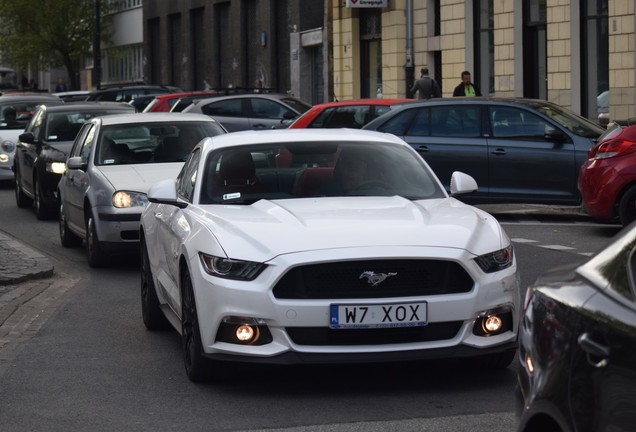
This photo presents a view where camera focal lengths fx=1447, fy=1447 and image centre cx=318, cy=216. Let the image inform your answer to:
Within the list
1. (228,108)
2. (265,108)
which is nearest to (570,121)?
(265,108)

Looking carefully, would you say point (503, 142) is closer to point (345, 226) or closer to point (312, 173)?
point (312, 173)

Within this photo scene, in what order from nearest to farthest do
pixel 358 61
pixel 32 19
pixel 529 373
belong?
pixel 529 373 < pixel 358 61 < pixel 32 19

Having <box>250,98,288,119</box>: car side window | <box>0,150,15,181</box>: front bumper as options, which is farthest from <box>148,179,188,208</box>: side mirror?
<box>250,98,288,119</box>: car side window

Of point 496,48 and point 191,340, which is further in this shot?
point 496,48

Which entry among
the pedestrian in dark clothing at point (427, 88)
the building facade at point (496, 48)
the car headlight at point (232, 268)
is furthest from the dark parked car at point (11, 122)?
the car headlight at point (232, 268)

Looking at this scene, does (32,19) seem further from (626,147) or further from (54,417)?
(54,417)

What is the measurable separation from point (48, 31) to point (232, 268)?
66156 millimetres

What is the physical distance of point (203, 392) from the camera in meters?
7.76

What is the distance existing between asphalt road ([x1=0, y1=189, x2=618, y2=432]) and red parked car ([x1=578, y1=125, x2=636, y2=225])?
6881mm

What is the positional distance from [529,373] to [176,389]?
380 cm

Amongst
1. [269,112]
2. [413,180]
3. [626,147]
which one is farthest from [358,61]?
[413,180]

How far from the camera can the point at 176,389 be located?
788 cm

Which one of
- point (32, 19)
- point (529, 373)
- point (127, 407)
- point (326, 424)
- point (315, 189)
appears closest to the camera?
point (529, 373)

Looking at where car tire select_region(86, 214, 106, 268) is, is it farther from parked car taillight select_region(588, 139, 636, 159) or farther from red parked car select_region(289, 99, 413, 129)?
red parked car select_region(289, 99, 413, 129)
